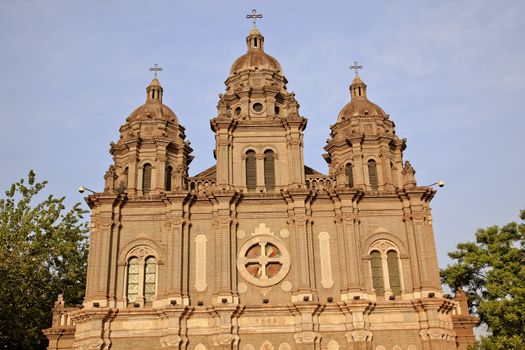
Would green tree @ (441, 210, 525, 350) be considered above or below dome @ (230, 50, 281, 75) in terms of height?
below

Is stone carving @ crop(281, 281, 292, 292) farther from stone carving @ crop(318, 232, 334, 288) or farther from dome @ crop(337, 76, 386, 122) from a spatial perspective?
dome @ crop(337, 76, 386, 122)

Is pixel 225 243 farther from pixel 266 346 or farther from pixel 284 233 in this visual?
pixel 266 346

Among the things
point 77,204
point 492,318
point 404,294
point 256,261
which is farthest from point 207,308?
point 77,204

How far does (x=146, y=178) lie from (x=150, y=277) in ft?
22.0

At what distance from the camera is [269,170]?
34.9 m

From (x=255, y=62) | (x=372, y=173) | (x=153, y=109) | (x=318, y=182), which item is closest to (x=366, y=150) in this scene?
(x=372, y=173)

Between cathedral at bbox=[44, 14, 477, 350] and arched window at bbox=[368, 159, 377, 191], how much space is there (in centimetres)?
8

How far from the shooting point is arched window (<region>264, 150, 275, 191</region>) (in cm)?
3456

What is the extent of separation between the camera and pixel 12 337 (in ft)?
126

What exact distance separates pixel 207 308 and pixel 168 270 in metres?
2.91

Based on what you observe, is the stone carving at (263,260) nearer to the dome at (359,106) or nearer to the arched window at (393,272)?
the arched window at (393,272)

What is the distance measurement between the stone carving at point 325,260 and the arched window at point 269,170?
422cm

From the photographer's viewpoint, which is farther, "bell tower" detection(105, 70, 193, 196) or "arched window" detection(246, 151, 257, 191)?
"bell tower" detection(105, 70, 193, 196)

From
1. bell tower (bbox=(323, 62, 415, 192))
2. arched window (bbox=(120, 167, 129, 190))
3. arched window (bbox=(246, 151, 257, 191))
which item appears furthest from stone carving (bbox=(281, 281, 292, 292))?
arched window (bbox=(120, 167, 129, 190))
